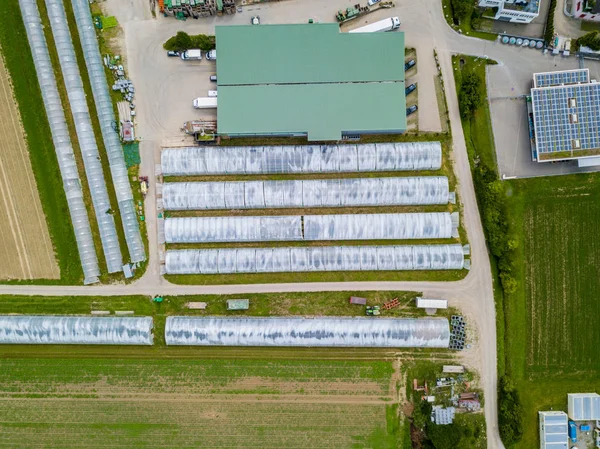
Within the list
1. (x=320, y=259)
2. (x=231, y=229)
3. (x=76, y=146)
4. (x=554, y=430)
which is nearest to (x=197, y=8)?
(x=76, y=146)

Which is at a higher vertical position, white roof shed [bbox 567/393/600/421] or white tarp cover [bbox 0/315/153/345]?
white tarp cover [bbox 0/315/153/345]

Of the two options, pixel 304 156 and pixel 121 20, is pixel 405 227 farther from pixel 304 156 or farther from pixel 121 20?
pixel 121 20

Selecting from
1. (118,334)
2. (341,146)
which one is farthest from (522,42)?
(118,334)

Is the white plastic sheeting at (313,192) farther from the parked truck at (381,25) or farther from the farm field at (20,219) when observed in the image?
the parked truck at (381,25)

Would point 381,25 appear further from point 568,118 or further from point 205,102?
point 568,118

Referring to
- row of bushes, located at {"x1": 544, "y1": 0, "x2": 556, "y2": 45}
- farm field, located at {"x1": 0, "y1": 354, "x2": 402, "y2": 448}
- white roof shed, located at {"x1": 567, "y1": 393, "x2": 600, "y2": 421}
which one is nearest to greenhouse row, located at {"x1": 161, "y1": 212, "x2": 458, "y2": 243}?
farm field, located at {"x1": 0, "y1": 354, "x2": 402, "y2": 448}

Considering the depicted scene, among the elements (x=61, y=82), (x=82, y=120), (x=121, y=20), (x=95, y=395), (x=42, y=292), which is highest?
(x=121, y=20)

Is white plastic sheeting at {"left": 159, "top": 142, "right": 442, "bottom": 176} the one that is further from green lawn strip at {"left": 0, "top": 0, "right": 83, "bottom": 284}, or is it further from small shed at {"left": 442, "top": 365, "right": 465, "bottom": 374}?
small shed at {"left": 442, "top": 365, "right": 465, "bottom": 374}
